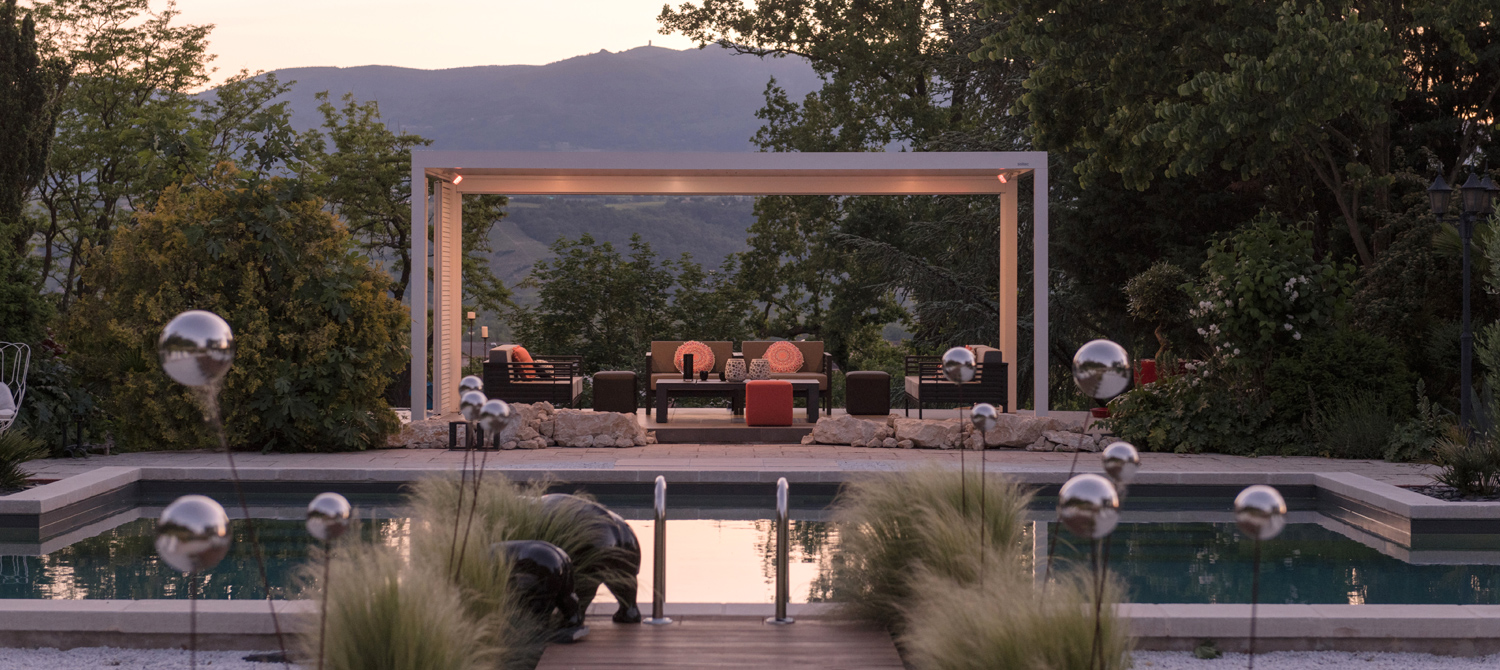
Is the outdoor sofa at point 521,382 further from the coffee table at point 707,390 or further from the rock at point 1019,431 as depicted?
the rock at point 1019,431

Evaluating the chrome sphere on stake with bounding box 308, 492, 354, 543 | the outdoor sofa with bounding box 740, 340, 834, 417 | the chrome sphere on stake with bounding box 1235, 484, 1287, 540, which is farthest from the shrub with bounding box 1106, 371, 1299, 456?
the chrome sphere on stake with bounding box 308, 492, 354, 543

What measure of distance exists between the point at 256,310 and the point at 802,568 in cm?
580

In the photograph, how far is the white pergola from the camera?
472 inches

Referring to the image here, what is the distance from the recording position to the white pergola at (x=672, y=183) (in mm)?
12000

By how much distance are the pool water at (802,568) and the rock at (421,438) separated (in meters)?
3.05

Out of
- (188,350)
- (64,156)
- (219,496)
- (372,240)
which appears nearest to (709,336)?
(372,240)

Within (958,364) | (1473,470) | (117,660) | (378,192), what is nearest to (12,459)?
(117,660)

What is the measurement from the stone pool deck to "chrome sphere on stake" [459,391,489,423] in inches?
164

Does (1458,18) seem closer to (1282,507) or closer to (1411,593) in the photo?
(1411,593)

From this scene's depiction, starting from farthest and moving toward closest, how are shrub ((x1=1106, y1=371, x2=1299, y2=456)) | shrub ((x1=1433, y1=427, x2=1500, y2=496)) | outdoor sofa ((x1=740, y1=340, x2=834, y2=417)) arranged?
outdoor sofa ((x1=740, y1=340, x2=834, y2=417))
shrub ((x1=1106, y1=371, x2=1299, y2=456))
shrub ((x1=1433, y1=427, x2=1500, y2=496))

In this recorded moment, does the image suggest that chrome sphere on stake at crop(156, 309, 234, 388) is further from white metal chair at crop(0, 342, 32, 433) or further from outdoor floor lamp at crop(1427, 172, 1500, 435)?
outdoor floor lamp at crop(1427, 172, 1500, 435)

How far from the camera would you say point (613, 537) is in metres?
4.53

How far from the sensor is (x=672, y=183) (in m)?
13.4

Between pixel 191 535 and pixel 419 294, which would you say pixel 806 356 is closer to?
pixel 419 294
